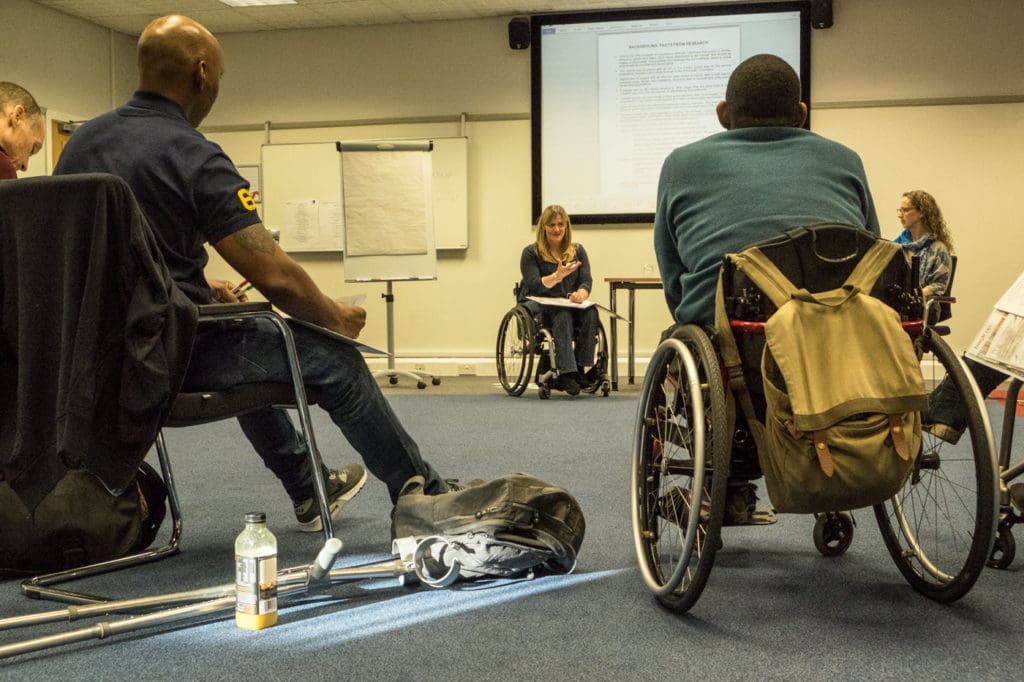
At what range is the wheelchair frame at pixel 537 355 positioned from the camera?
5.21m

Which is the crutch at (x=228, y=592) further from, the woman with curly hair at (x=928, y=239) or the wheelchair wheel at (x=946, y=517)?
the woman with curly hair at (x=928, y=239)

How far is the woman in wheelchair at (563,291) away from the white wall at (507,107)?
1451 millimetres

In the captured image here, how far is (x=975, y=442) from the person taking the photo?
4.80 feet

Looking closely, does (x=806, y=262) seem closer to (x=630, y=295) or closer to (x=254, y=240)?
(x=254, y=240)

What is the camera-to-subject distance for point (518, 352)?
5.61m

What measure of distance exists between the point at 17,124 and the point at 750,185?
223cm

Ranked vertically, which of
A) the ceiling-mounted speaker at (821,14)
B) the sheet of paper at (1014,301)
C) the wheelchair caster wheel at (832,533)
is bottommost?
the wheelchair caster wheel at (832,533)

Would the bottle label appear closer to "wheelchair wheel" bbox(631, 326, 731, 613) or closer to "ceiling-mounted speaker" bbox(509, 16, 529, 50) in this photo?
"wheelchair wheel" bbox(631, 326, 731, 613)

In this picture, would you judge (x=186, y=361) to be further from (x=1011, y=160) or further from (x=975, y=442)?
(x=1011, y=160)

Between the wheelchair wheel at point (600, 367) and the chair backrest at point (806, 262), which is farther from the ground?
the chair backrest at point (806, 262)

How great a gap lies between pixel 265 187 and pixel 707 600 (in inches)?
249

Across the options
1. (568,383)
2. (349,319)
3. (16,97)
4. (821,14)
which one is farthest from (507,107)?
(349,319)

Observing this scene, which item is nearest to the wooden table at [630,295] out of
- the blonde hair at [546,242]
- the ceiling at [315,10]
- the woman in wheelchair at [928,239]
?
the blonde hair at [546,242]

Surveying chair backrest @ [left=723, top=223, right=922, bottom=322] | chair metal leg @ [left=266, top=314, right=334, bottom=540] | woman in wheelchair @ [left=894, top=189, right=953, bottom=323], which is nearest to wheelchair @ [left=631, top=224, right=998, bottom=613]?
chair backrest @ [left=723, top=223, right=922, bottom=322]
